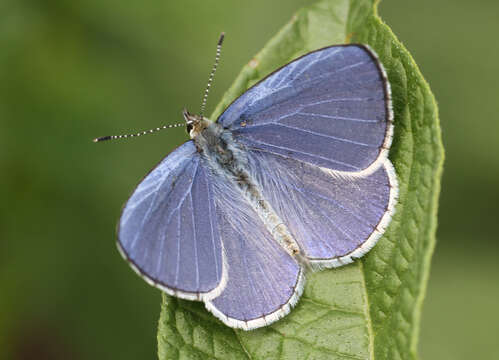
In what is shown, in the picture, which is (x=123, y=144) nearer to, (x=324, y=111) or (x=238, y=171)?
(x=238, y=171)

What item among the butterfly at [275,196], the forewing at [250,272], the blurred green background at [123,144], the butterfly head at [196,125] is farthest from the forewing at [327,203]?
the blurred green background at [123,144]

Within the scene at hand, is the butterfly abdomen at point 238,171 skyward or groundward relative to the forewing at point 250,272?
skyward

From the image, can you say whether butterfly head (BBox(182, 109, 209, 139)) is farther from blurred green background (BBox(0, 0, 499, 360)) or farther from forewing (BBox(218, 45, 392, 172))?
blurred green background (BBox(0, 0, 499, 360))

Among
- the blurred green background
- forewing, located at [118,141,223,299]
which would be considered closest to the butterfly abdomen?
forewing, located at [118,141,223,299]

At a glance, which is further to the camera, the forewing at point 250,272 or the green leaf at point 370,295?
the forewing at point 250,272

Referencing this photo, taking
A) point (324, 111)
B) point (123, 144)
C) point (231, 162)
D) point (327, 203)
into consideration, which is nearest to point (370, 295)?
point (327, 203)

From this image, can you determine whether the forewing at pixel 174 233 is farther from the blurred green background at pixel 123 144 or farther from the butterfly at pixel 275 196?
the blurred green background at pixel 123 144
